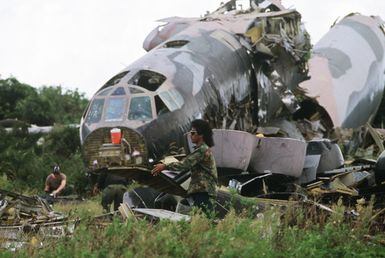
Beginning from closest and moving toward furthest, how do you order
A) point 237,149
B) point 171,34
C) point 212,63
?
Result: 1. point 237,149
2. point 212,63
3. point 171,34

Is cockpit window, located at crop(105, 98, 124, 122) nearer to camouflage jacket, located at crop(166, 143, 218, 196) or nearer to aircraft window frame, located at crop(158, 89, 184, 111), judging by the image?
aircraft window frame, located at crop(158, 89, 184, 111)

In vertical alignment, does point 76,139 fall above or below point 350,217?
below

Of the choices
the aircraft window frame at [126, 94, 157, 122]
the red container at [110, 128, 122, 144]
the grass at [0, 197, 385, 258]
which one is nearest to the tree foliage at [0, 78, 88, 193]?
the red container at [110, 128, 122, 144]

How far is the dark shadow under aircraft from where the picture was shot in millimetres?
17000

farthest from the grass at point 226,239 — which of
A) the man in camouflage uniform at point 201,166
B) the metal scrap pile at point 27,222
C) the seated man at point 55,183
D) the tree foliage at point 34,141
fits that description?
the tree foliage at point 34,141

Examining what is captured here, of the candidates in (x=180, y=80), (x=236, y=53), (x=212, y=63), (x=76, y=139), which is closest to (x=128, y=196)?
(x=180, y=80)

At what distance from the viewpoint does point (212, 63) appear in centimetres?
1936

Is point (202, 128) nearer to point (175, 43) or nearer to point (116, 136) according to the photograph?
point (116, 136)

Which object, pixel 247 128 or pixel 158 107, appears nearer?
pixel 158 107

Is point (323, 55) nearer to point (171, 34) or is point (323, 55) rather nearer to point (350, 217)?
point (171, 34)

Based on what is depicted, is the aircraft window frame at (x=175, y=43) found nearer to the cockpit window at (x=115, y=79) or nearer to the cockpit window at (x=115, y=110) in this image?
the cockpit window at (x=115, y=79)

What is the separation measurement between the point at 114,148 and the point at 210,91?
9.16 feet

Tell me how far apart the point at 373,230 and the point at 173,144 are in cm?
753

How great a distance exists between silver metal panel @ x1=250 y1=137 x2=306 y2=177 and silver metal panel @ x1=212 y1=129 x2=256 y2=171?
22.4 inches
